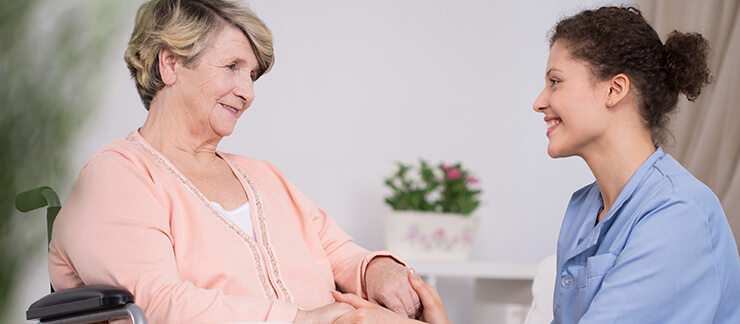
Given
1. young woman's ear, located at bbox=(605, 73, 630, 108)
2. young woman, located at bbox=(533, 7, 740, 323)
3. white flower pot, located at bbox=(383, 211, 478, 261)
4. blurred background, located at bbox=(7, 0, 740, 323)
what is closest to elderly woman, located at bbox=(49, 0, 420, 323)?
young woman, located at bbox=(533, 7, 740, 323)

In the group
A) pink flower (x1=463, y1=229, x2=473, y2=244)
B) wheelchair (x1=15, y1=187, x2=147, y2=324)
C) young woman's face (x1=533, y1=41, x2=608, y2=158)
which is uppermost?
young woman's face (x1=533, y1=41, x2=608, y2=158)

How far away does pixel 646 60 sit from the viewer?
1354mm

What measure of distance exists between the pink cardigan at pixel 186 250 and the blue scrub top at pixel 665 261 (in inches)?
21.4

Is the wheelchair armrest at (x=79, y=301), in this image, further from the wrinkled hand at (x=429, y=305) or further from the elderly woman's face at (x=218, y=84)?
the wrinkled hand at (x=429, y=305)

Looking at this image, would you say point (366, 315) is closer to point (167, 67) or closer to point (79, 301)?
point (79, 301)

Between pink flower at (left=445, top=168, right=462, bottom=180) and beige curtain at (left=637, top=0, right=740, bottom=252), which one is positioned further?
pink flower at (left=445, top=168, right=462, bottom=180)

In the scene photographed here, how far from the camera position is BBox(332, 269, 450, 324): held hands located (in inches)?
49.3

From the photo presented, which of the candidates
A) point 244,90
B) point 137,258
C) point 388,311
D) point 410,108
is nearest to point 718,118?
point 410,108

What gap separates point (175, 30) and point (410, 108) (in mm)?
1547

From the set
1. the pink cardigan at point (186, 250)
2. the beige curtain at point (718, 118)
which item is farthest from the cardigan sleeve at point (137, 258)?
the beige curtain at point (718, 118)

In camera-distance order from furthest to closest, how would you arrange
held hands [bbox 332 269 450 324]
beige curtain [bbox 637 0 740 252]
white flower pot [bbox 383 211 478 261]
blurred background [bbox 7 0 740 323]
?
blurred background [bbox 7 0 740 323]
white flower pot [bbox 383 211 478 261]
beige curtain [bbox 637 0 740 252]
held hands [bbox 332 269 450 324]

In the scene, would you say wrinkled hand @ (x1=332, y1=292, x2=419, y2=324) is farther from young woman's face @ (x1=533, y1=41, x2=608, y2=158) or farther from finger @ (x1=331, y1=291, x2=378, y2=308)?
young woman's face @ (x1=533, y1=41, x2=608, y2=158)

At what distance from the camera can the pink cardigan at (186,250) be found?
45.3 inches

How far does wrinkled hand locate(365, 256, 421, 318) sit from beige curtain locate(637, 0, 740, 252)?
1230 millimetres
